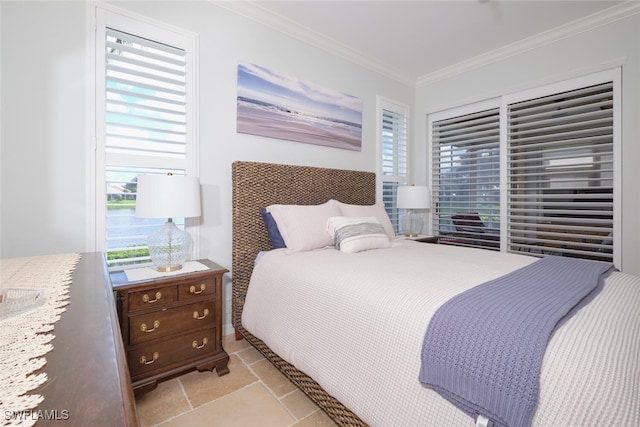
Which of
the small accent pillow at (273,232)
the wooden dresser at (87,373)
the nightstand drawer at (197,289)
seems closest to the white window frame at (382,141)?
the small accent pillow at (273,232)

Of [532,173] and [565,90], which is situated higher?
[565,90]

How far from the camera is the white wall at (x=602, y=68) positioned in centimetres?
253

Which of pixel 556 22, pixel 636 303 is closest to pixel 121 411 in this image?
pixel 636 303

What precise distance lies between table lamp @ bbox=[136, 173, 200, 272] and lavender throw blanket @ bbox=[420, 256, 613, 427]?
146cm

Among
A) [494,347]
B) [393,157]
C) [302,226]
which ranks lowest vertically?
[494,347]

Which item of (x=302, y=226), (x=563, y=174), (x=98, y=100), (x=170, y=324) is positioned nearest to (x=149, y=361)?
(x=170, y=324)

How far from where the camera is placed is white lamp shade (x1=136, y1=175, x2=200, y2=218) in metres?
1.71

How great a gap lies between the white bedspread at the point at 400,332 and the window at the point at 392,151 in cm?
174

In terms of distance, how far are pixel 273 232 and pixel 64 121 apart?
144cm

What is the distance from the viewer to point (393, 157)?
3764 millimetres

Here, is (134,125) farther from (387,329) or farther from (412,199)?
(412,199)

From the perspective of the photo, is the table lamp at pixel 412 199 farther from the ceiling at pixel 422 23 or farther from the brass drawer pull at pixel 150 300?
the brass drawer pull at pixel 150 300

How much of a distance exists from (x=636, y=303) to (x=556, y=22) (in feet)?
9.25

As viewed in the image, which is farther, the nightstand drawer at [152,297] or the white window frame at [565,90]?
the white window frame at [565,90]
